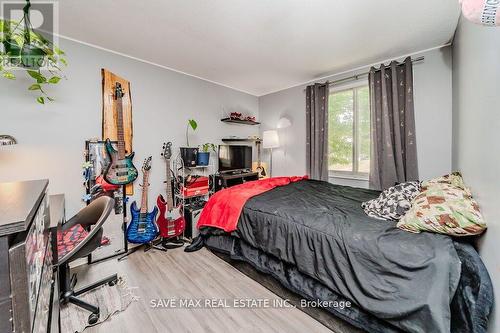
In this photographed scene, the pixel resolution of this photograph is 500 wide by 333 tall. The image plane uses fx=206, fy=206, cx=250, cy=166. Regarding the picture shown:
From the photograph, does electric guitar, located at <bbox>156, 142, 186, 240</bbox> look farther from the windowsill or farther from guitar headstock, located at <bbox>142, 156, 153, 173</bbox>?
the windowsill

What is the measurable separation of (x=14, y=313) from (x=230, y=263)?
76.8 inches

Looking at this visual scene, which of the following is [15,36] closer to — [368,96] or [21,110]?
[21,110]

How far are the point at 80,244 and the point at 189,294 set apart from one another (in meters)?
0.93

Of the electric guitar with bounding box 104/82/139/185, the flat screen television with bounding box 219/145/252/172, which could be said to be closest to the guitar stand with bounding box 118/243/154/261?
the electric guitar with bounding box 104/82/139/185

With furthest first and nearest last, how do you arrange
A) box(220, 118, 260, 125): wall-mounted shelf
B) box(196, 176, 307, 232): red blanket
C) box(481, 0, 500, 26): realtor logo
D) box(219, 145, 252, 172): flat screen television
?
1. box(220, 118, 260, 125): wall-mounted shelf
2. box(219, 145, 252, 172): flat screen television
3. box(196, 176, 307, 232): red blanket
4. box(481, 0, 500, 26): realtor logo

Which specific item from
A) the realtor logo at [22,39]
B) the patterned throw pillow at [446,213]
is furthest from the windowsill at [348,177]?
the realtor logo at [22,39]

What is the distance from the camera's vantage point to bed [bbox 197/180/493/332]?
1070 mm

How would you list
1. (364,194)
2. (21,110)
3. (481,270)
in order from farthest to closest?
(364,194) → (21,110) → (481,270)

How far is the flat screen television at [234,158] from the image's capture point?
3578 mm

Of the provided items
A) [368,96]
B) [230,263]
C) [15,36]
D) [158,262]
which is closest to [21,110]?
[15,36]

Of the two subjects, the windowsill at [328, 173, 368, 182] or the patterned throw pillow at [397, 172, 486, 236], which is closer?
the patterned throw pillow at [397, 172, 486, 236]

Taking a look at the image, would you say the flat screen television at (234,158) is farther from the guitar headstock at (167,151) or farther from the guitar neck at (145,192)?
the guitar neck at (145,192)

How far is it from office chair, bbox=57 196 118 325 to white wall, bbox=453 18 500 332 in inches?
90.5

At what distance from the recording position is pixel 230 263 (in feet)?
7.37
